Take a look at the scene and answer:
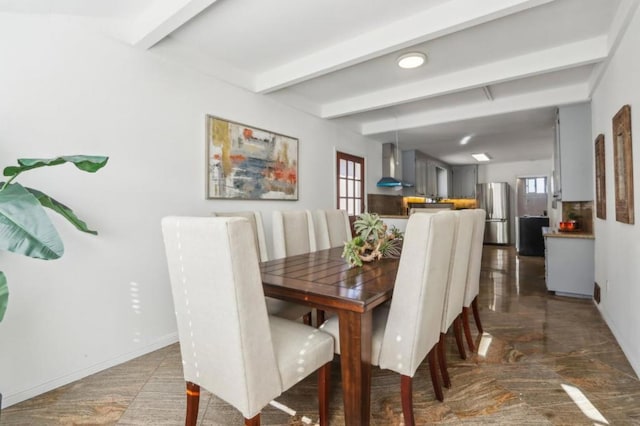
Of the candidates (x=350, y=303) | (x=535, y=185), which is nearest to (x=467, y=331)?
(x=350, y=303)

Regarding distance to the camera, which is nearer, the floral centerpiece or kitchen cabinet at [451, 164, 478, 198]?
the floral centerpiece

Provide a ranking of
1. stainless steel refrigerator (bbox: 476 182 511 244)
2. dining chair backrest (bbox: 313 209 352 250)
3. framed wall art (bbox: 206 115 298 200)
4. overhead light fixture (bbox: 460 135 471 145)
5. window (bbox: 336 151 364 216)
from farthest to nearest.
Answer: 1. stainless steel refrigerator (bbox: 476 182 511 244)
2. overhead light fixture (bbox: 460 135 471 145)
3. window (bbox: 336 151 364 216)
4. dining chair backrest (bbox: 313 209 352 250)
5. framed wall art (bbox: 206 115 298 200)

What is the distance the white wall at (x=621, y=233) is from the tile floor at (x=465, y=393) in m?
0.23

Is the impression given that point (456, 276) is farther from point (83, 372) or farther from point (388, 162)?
point (388, 162)

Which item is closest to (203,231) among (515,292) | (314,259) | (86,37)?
(314,259)

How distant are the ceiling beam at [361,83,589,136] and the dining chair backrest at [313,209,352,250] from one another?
7.48 feet

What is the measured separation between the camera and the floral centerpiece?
2.13 metres

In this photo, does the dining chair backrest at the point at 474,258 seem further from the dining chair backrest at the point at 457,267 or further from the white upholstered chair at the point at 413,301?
the white upholstered chair at the point at 413,301

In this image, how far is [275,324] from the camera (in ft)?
5.39

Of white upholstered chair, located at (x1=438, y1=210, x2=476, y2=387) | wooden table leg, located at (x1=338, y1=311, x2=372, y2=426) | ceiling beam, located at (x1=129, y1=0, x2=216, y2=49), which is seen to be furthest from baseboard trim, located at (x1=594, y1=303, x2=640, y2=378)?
ceiling beam, located at (x1=129, y1=0, x2=216, y2=49)

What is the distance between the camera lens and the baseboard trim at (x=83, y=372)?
187 centimetres

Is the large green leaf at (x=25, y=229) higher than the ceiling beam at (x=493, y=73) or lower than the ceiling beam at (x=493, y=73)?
lower

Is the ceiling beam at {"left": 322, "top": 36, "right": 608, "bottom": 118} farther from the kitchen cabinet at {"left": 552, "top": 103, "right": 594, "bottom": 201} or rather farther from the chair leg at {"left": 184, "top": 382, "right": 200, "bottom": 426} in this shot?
the chair leg at {"left": 184, "top": 382, "right": 200, "bottom": 426}

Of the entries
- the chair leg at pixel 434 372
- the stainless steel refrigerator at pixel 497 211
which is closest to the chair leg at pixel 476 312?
the chair leg at pixel 434 372
